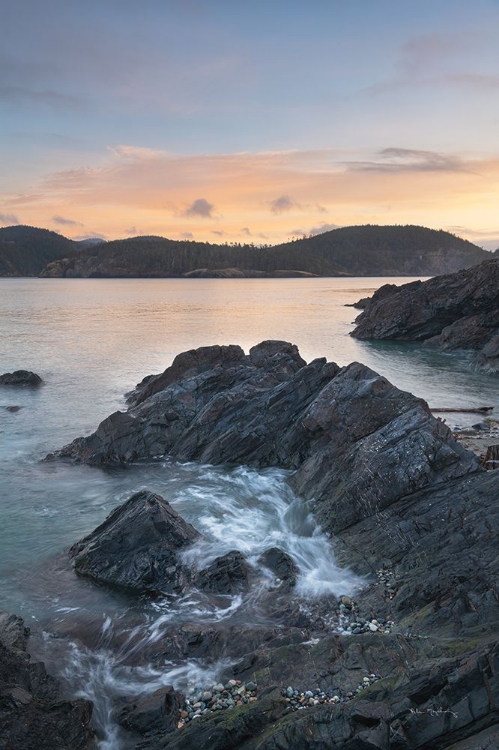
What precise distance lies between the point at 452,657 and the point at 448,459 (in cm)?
924

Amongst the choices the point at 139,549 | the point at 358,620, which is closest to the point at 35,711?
the point at 139,549

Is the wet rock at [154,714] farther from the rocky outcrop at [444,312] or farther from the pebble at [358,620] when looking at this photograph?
the rocky outcrop at [444,312]

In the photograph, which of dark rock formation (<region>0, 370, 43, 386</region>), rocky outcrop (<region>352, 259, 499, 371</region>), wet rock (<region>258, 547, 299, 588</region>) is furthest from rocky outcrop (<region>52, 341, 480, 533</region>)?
rocky outcrop (<region>352, 259, 499, 371</region>)

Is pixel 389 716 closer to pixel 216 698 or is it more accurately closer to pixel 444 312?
pixel 216 698

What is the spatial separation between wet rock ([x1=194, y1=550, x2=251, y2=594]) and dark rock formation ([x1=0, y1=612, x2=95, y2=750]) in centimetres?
Result: 499

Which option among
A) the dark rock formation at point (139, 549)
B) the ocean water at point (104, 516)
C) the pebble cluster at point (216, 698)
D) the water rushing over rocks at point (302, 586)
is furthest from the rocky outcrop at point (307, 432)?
the pebble cluster at point (216, 698)

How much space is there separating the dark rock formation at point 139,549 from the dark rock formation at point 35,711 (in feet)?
13.8

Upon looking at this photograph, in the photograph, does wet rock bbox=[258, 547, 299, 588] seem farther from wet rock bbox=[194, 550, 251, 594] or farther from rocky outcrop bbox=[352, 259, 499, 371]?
rocky outcrop bbox=[352, 259, 499, 371]

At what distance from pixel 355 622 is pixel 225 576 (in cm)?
419

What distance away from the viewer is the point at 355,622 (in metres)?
13.5

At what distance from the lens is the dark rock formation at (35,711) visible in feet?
31.1

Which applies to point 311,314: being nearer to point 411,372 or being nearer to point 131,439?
point 411,372

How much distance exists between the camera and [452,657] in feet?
31.8

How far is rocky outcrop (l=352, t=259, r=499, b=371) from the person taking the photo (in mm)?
66500
